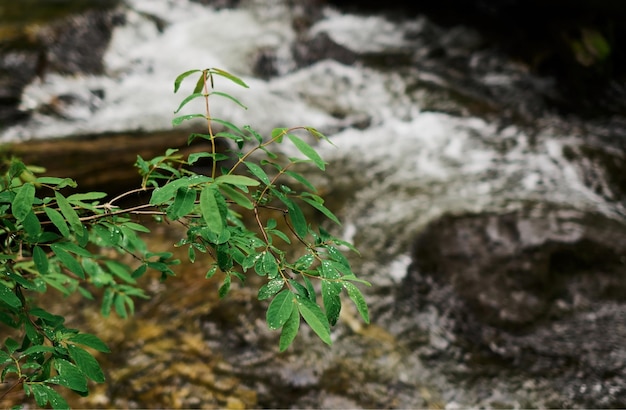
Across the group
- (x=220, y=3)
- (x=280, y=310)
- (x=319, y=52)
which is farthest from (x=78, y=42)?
(x=280, y=310)

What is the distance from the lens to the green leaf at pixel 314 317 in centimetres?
104

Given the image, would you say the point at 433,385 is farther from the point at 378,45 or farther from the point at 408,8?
the point at 408,8

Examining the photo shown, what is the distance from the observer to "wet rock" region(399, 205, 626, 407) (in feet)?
10.2

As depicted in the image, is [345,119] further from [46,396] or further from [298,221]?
[46,396]

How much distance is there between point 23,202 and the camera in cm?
116

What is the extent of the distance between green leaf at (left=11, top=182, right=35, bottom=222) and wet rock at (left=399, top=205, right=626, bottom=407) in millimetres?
3058

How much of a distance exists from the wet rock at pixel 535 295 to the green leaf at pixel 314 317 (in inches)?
100

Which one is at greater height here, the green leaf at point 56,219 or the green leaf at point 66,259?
the green leaf at point 56,219

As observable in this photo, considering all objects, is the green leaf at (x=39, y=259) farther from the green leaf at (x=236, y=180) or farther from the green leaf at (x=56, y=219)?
the green leaf at (x=236, y=180)

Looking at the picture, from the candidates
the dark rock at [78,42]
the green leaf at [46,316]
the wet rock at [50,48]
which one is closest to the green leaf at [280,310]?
the green leaf at [46,316]

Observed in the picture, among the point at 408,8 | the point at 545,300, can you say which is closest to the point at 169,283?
the point at 545,300

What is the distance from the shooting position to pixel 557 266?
3.68 metres

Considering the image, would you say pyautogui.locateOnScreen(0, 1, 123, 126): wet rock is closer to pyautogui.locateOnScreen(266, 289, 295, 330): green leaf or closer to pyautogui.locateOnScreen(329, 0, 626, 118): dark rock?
pyautogui.locateOnScreen(266, 289, 295, 330): green leaf

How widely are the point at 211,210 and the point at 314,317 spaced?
1.25 ft
